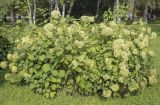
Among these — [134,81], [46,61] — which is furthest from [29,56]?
[134,81]

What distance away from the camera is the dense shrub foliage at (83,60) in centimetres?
→ 609

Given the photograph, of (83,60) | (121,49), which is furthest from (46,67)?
(121,49)

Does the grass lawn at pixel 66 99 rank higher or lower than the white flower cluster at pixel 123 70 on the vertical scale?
lower

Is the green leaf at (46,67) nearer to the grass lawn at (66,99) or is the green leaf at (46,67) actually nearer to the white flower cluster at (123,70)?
the grass lawn at (66,99)

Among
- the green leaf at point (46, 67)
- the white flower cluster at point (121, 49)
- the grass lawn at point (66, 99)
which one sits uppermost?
the white flower cluster at point (121, 49)

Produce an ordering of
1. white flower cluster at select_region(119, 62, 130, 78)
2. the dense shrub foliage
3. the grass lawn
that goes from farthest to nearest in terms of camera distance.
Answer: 1. the grass lawn
2. the dense shrub foliage
3. white flower cluster at select_region(119, 62, 130, 78)

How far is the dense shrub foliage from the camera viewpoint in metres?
6.09

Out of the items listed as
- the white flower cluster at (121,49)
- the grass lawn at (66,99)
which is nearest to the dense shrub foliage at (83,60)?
the white flower cluster at (121,49)

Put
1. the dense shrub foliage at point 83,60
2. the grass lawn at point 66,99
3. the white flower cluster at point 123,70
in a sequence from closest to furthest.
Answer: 1. the white flower cluster at point 123,70
2. the dense shrub foliage at point 83,60
3. the grass lawn at point 66,99

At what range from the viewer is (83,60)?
611 centimetres

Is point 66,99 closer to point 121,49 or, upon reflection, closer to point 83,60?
point 83,60

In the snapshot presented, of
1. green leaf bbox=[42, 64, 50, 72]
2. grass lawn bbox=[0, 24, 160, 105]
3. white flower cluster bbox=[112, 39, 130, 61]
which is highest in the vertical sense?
white flower cluster bbox=[112, 39, 130, 61]

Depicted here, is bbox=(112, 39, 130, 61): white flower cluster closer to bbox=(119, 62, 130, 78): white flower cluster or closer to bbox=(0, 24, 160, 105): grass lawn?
bbox=(119, 62, 130, 78): white flower cluster

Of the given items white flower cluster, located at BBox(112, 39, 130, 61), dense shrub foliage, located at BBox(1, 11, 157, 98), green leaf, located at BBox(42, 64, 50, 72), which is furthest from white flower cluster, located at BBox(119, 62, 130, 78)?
green leaf, located at BBox(42, 64, 50, 72)
